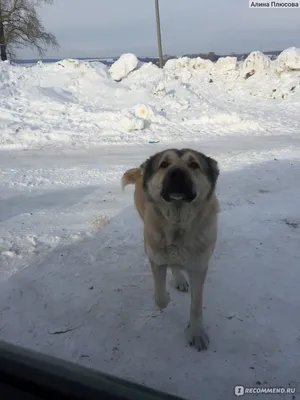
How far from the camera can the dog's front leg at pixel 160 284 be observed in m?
2.91

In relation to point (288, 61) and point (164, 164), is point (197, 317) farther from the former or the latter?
point (288, 61)

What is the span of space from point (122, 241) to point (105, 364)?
182cm

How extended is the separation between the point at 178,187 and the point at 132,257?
1546 mm

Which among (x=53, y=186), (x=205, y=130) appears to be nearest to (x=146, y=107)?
(x=205, y=130)

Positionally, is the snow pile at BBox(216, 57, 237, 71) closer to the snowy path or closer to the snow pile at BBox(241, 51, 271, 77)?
the snow pile at BBox(241, 51, 271, 77)

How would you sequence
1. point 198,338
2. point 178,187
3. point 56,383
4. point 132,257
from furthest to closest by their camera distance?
1. point 132,257
2. point 198,338
3. point 178,187
4. point 56,383

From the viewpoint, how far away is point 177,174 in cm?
261

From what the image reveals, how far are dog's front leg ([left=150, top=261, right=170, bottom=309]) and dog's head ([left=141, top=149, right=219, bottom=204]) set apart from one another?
1.83 ft

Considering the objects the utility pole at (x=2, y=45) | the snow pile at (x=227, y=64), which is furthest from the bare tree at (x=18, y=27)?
the snow pile at (x=227, y=64)

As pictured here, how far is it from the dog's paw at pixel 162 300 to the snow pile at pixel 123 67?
14310 millimetres

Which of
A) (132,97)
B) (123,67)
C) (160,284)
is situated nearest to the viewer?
(160,284)

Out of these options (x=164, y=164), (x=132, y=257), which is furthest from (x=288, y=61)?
(x=164, y=164)

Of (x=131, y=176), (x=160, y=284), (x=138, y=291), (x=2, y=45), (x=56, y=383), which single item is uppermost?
(x=2, y=45)

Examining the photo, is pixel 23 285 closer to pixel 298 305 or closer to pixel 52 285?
pixel 52 285
